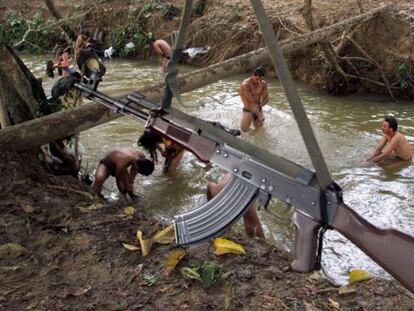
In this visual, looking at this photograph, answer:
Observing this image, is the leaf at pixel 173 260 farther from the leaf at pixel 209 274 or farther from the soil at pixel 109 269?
the leaf at pixel 209 274

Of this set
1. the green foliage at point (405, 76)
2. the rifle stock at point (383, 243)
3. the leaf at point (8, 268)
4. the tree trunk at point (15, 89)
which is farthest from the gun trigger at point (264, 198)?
the green foliage at point (405, 76)

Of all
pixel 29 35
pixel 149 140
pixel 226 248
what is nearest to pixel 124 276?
pixel 226 248

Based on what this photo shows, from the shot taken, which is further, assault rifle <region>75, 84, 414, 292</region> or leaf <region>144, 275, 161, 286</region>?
leaf <region>144, 275, 161, 286</region>

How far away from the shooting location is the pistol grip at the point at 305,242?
2537 mm

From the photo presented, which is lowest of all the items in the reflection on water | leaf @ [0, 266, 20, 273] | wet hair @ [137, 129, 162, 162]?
the reflection on water

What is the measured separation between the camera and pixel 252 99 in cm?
860

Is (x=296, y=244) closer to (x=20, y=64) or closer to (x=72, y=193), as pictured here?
(x=72, y=193)

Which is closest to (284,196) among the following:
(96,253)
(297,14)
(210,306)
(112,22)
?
(210,306)

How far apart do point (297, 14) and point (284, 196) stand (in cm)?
1024

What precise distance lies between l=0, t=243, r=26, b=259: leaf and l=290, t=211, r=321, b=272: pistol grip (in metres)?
2.13

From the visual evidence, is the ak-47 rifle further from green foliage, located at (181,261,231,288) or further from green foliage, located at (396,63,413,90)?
green foliage, located at (396,63,413,90)

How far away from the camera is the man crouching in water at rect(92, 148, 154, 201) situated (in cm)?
575

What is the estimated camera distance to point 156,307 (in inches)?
121

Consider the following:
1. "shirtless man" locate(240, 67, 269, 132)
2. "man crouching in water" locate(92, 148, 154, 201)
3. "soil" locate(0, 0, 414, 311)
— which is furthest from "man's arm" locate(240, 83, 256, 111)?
"soil" locate(0, 0, 414, 311)
